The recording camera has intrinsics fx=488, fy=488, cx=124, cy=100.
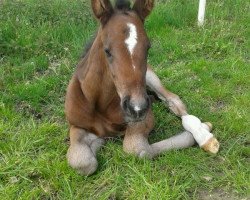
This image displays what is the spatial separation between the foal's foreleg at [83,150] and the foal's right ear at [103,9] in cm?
113

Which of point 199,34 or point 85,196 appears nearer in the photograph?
point 85,196

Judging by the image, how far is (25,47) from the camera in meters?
6.42

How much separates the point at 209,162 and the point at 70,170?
50.4 inches

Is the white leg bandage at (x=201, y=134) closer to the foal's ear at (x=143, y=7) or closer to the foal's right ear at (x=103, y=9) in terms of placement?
the foal's ear at (x=143, y=7)

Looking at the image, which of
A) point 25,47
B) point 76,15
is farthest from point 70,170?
point 76,15

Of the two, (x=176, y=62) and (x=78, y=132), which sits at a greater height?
(x=78, y=132)

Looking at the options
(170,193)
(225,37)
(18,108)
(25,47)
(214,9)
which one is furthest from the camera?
(214,9)

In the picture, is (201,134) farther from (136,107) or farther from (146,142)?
(136,107)

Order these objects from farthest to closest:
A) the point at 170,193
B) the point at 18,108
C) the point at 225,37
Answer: the point at 225,37 → the point at 18,108 → the point at 170,193

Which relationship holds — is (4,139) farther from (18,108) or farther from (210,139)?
(210,139)

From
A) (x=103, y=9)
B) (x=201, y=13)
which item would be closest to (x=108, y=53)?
(x=103, y=9)

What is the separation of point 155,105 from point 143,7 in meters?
1.46

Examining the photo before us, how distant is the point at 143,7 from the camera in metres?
4.29

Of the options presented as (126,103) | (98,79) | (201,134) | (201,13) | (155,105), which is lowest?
(155,105)
